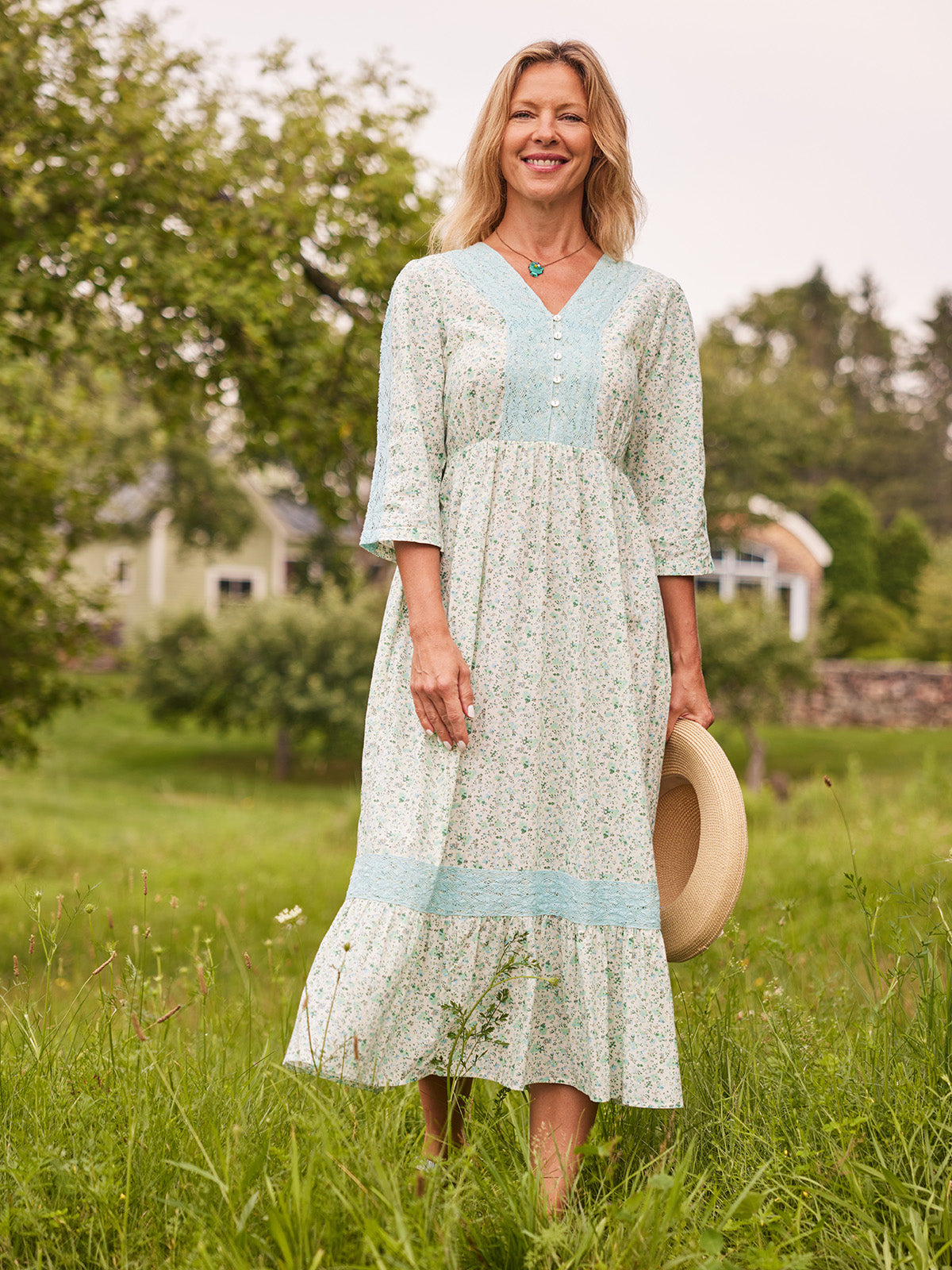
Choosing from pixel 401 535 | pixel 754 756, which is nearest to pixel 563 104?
pixel 401 535

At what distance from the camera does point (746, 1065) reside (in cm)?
229

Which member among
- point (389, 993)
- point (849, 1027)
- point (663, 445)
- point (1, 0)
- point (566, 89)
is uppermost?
point (1, 0)

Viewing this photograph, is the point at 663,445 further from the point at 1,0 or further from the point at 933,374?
the point at 933,374

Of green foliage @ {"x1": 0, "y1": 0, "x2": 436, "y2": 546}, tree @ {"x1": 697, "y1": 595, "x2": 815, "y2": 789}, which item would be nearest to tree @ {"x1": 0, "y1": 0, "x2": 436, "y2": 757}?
green foliage @ {"x1": 0, "y1": 0, "x2": 436, "y2": 546}

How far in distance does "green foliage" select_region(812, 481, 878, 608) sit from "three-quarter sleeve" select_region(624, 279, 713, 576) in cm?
2876

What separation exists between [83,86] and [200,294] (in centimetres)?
110

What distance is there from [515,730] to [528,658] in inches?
5.1

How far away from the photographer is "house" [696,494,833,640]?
1148 inches

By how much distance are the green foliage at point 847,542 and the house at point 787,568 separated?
1.82 feet

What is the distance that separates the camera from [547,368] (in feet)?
7.25

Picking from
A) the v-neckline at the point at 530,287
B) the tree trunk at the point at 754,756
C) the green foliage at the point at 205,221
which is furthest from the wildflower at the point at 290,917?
the tree trunk at the point at 754,756

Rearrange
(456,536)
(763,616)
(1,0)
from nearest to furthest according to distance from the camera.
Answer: (456,536) → (1,0) → (763,616)

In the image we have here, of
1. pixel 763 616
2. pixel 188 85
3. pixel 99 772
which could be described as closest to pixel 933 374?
pixel 763 616

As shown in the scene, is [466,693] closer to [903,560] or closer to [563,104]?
[563,104]
